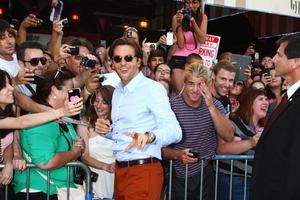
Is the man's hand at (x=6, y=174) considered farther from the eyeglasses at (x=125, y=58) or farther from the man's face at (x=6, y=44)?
the man's face at (x=6, y=44)

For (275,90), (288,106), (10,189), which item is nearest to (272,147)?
(288,106)

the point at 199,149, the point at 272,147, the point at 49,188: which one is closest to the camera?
the point at 272,147

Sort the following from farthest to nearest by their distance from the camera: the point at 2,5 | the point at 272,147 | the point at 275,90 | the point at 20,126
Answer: the point at 2,5 → the point at 275,90 → the point at 20,126 → the point at 272,147

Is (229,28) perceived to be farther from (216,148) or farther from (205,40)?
(216,148)

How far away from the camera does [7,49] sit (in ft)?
17.9

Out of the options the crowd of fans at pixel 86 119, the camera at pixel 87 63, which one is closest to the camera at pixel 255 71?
the crowd of fans at pixel 86 119

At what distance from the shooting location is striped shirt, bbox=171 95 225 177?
503cm

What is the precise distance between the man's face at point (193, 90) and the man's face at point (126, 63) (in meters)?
0.82

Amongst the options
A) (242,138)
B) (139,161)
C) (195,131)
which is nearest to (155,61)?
(242,138)

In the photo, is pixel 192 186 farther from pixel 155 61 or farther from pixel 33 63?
pixel 155 61

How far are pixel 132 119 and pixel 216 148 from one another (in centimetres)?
134

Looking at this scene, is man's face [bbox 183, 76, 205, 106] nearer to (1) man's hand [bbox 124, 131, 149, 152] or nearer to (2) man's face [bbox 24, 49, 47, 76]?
(1) man's hand [bbox 124, 131, 149, 152]

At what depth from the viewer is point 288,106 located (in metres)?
3.76

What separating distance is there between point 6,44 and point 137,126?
6.21 feet
